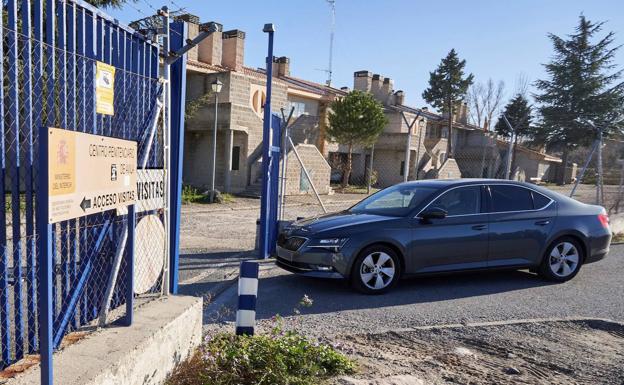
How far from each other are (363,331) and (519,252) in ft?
10.2

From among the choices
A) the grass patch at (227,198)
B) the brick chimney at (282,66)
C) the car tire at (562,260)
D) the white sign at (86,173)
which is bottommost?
the grass patch at (227,198)

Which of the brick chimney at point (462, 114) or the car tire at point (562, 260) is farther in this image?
the brick chimney at point (462, 114)

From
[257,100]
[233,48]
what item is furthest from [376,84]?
[257,100]

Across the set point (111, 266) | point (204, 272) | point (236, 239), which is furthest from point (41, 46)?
point (236, 239)

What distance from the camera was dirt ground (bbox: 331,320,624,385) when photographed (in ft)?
12.1

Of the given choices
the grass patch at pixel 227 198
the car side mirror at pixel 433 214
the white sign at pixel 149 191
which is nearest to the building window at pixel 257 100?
the grass patch at pixel 227 198

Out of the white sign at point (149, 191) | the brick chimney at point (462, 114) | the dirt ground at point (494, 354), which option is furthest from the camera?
the brick chimney at point (462, 114)

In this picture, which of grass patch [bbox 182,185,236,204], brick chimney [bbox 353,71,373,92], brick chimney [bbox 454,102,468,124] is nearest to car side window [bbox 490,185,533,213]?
grass patch [bbox 182,185,236,204]

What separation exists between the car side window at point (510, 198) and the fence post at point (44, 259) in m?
5.74

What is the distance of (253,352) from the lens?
3410 millimetres

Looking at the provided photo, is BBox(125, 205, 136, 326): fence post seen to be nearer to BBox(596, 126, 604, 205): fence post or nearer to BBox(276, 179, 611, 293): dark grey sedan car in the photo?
BBox(276, 179, 611, 293): dark grey sedan car

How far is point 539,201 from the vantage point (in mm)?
6848

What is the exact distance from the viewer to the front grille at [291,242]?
6.02 m

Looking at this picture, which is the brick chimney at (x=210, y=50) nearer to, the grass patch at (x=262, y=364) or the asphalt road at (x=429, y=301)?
the asphalt road at (x=429, y=301)
